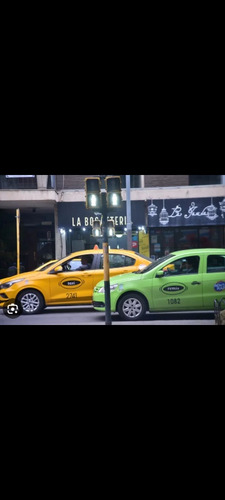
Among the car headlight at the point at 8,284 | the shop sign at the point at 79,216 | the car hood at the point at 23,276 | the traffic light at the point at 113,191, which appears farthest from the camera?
the car headlight at the point at 8,284

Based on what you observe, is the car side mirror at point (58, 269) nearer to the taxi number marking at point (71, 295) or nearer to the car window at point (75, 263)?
the car window at point (75, 263)

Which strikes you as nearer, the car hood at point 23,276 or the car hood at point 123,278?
the car hood at point 123,278

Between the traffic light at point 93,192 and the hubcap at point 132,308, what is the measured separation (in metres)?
1.67

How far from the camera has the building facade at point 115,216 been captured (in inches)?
260

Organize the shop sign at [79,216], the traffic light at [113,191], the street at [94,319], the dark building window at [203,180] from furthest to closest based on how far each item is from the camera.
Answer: the shop sign at [79,216] → the dark building window at [203,180] → the street at [94,319] → the traffic light at [113,191]

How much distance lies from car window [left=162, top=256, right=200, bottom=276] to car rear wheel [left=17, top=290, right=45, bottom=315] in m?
2.22

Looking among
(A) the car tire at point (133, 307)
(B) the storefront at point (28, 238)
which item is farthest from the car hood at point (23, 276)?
(A) the car tire at point (133, 307)

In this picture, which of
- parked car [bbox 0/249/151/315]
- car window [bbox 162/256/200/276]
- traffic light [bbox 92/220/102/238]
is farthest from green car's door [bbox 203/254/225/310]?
traffic light [bbox 92/220/102/238]

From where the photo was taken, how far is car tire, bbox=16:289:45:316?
760 cm

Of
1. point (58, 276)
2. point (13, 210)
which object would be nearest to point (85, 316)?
point (58, 276)

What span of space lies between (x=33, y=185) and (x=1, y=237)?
872mm

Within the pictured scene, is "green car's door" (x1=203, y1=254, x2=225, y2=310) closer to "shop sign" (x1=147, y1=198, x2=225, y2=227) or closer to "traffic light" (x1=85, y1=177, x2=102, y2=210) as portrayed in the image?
"shop sign" (x1=147, y1=198, x2=225, y2=227)

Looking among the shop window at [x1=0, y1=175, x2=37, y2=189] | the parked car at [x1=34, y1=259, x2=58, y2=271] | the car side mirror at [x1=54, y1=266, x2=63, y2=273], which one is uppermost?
the shop window at [x1=0, y1=175, x2=37, y2=189]

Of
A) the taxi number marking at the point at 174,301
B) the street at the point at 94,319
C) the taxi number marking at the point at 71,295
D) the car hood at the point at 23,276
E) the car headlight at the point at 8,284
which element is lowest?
the street at the point at 94,319
